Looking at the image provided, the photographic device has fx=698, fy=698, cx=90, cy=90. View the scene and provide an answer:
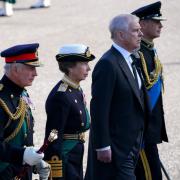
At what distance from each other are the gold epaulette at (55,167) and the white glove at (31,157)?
0.61m

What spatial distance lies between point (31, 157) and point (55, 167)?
2.25 feet

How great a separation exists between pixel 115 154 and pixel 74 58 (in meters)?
0.79

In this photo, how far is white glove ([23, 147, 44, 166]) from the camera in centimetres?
438

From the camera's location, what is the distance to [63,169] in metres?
5.12

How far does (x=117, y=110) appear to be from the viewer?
4965 mm

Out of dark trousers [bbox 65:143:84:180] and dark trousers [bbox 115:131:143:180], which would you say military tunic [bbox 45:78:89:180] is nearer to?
dark trousers [bbox 65:143:84:180]

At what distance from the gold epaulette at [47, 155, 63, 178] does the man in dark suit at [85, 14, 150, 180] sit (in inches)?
9.7

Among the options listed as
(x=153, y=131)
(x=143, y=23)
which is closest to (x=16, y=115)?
(x=153, y=131)

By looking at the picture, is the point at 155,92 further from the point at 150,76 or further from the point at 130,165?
the point at 130,165

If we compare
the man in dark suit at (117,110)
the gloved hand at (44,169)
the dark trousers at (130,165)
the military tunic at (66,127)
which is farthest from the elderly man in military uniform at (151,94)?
the gloved hand at (44,169)

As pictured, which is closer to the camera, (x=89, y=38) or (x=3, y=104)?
(x=3, y=104)

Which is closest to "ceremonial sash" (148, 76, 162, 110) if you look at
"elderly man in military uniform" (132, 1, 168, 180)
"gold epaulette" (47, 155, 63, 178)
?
"elderly man in military uniform" (132, 1, 168, 180)

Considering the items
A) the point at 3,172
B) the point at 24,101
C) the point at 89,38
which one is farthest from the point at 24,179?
the point at 89,38

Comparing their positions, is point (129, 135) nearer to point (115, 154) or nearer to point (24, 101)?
point (115, 154)
